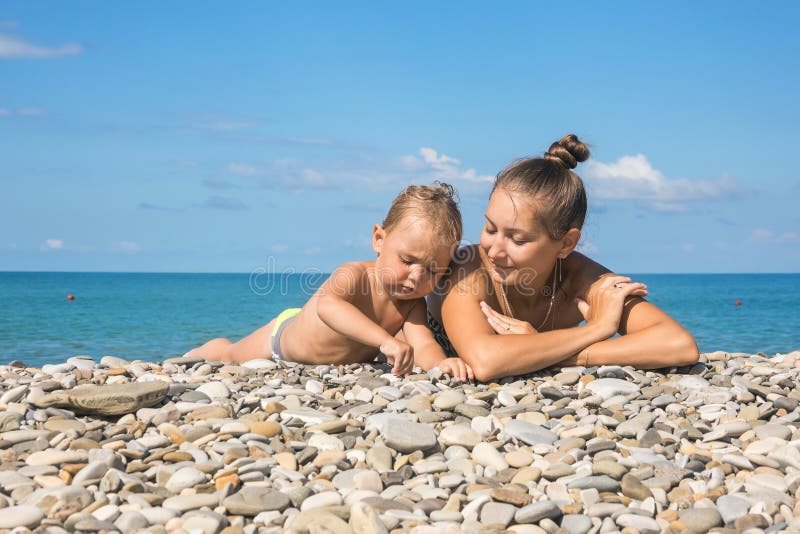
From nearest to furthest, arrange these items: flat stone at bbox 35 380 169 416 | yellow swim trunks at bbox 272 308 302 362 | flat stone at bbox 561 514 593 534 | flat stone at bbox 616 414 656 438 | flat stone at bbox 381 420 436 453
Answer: flat stone at bbox 561 514 593 534
flat stone at bbox 381 420 436 453
flat stone at bbox 616 414 656 438
flat stone at bbox 35 380 169 416
yellow swim trunks at bbox 272 308 302 362

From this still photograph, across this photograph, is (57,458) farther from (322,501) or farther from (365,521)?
(365,521)

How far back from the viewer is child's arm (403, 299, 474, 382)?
5.21 m

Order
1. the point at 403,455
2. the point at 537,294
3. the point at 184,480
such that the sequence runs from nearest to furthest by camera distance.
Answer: the point at 184,480
the point at 403,455
the point at 537,294

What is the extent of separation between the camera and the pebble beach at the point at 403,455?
119 inches

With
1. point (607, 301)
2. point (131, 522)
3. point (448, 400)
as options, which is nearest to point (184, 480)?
point (131, 522)

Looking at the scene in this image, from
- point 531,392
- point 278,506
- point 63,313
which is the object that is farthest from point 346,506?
point 63,313

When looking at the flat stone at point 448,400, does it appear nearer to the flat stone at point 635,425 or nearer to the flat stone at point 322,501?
the flat stone at point 635,425

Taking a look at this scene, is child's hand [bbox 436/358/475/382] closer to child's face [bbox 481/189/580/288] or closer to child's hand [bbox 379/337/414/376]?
child's hand [bbox 379/337/414/376]

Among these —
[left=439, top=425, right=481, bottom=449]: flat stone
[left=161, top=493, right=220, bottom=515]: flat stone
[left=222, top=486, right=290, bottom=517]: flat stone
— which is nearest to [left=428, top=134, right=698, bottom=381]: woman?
[left=439, top=425, right=481, bottom=449]: flat stone

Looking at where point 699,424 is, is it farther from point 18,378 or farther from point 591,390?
point 18,378

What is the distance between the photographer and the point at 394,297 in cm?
589

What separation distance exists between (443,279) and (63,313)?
2368 cm

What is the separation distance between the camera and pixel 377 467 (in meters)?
3.51

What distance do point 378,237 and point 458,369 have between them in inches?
50.8
